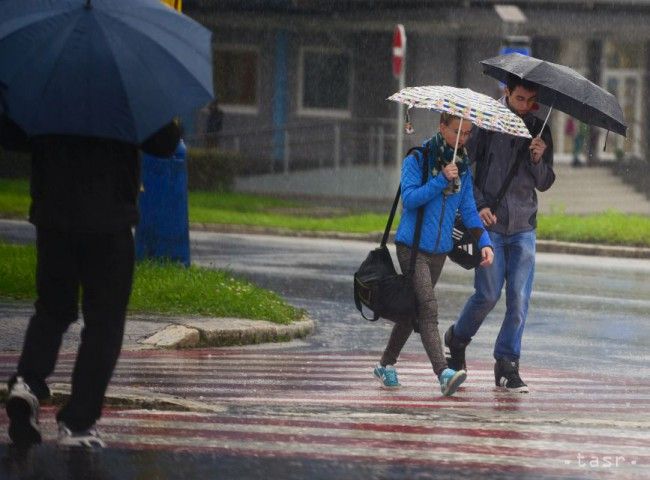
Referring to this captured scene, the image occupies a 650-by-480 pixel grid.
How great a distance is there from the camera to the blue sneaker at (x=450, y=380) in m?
9.44

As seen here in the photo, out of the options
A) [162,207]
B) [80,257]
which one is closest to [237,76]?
[162,207]

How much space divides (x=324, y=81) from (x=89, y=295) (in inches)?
1355

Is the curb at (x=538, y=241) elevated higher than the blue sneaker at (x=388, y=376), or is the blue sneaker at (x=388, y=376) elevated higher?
the blue sneaker at (x=388, y=376)

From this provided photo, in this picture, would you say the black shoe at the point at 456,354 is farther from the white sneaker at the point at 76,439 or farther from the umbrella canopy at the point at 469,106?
the white sneaker at the point at 76,439

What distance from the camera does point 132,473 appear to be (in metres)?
6.45

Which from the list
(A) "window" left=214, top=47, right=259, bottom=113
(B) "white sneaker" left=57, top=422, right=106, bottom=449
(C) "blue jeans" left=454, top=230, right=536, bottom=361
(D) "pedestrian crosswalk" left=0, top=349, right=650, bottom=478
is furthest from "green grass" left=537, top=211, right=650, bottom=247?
(B) "white sneaker" left=57, top=422, right=106, bottom=449

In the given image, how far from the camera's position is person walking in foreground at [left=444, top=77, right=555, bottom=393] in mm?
10094

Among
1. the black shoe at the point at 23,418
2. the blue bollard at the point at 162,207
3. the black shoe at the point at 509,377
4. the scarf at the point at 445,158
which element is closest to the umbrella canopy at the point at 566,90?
the scarf at the point at 445,158

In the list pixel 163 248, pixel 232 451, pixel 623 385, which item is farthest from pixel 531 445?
pixel 163 248

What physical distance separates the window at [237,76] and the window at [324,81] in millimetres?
1175

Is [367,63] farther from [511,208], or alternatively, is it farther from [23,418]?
[23,418]

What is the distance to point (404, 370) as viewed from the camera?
10992 mm

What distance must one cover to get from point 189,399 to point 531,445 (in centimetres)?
193

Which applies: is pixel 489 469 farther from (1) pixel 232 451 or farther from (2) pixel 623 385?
(2) pixel 623 385
